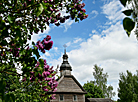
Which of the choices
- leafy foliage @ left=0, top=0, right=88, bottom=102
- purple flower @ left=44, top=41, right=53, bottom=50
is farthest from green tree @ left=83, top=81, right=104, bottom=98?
purple flower @ left=44, top=41, right=53, bottom=50

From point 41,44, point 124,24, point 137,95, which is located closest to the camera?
point 124,24

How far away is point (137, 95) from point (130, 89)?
1387mm

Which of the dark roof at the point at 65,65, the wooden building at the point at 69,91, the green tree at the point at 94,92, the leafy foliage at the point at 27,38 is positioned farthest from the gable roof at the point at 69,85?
the leafy foliage at the point at 27,38

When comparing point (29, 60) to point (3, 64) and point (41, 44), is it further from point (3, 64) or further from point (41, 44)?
point (3, 64)

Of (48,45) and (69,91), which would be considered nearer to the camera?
(48,45)

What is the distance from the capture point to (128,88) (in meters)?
23.0

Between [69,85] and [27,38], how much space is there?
20630 millimetres

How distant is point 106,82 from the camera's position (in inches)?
1544

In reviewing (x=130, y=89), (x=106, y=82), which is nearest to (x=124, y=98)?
(x=130, y=89)

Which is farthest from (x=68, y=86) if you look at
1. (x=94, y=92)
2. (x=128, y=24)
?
(x=128, y=24)

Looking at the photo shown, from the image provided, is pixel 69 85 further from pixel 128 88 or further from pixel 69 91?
pixel 128 88

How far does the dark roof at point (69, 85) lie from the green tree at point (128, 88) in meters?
6.59

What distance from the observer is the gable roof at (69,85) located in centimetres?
2216

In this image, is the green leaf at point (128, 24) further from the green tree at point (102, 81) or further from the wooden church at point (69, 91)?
the green tree at point (102, 81)
